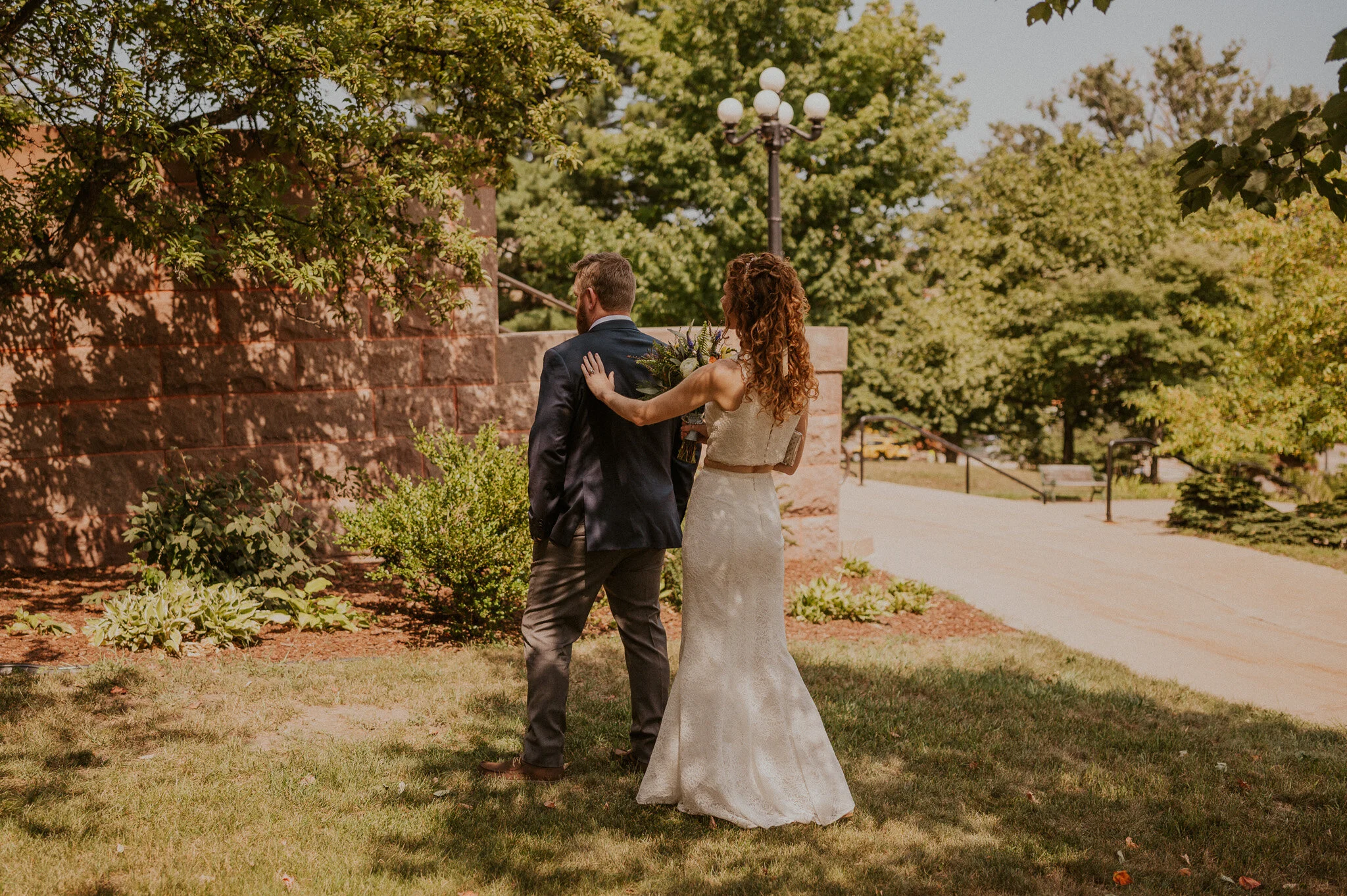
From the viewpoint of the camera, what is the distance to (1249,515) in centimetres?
1259

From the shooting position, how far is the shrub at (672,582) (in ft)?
25.6

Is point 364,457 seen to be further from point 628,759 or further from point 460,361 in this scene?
point 628,759

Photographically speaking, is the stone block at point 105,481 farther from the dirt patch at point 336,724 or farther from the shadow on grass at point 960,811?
the shadow on grass at point 960,811

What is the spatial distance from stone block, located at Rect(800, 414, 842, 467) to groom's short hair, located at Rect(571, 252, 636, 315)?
5.23m

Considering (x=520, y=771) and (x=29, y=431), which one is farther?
(x=29, y=431)

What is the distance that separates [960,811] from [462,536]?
3.49 metres

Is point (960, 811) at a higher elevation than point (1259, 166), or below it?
below

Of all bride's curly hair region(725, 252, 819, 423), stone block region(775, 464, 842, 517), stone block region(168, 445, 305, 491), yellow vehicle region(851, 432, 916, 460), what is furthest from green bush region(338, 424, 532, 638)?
yellow vehicle region(851, 432, 916, 460)

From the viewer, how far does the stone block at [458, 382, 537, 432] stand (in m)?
8.88

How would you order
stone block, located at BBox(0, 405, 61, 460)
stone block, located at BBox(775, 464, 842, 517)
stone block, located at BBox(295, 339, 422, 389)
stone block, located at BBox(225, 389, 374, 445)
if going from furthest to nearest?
stone block, located at BBox(775, 464, 842, 517)
stone block, located at BBox(295, 339, 422, 389)
stone block, located at BBox(225, 389, 374, 445)
stone block, located at BBox(0, 405, 61, 460)

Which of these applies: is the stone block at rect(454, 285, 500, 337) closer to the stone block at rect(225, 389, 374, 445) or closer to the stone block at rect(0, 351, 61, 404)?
the stone block at rect(225, 389, 374, 445)

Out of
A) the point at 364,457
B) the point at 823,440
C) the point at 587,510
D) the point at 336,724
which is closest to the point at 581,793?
the point at 587,510

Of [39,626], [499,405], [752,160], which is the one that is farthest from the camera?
[752,160]

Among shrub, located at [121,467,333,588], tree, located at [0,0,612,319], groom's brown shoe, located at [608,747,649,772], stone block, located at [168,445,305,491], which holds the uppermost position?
tree, located at [0,0,612,319]
